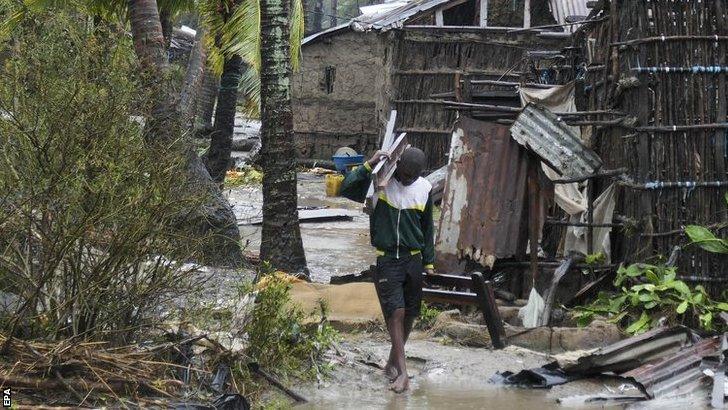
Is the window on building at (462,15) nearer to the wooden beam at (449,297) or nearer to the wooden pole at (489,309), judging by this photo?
the wooden beam at (449,297)

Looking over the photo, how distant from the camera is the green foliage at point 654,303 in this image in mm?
9016

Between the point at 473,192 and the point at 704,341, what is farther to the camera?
the point at 473,192

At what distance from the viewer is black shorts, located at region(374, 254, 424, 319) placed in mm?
7746

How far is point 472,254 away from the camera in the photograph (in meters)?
10.2

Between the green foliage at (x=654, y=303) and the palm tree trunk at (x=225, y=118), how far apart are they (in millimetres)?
9800

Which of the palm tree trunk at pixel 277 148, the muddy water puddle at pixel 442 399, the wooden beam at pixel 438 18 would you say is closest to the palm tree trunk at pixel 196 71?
the palm tree trunk at pixel 277 148

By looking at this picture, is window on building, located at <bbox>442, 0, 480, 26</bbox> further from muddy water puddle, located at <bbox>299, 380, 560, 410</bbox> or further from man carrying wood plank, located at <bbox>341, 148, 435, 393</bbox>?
muddy water puddle, located at <bbox>299, 380, 560, 410</bbox>

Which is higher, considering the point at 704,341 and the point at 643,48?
the point at 643,48

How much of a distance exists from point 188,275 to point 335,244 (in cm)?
894

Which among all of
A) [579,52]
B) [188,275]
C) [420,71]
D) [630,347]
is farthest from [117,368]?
[420,71]

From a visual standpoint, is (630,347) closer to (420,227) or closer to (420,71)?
(420,227)

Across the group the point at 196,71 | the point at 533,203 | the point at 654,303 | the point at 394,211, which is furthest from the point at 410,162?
the point at 196,71

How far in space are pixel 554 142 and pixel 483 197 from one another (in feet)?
2.98

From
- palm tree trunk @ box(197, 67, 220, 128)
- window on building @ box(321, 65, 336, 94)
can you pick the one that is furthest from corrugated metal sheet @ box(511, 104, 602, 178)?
window on building @ box(321, 65, 336, 94)
